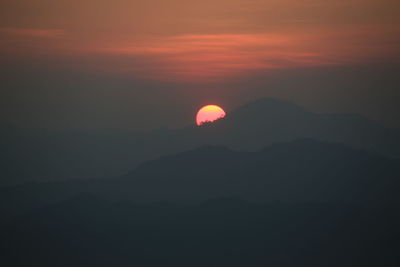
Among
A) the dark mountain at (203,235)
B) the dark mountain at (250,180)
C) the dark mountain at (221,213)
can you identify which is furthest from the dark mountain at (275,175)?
the dark mountain at (203,235)

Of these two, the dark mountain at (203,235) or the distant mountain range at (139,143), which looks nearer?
the dark mountain at (203,235)

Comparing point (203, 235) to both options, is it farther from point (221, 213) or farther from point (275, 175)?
point (275, 175)

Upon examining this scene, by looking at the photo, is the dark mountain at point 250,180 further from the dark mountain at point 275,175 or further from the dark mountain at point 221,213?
the dark mountain at point 221,213

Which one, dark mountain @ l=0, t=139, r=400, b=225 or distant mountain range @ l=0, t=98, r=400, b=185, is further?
distant mountain range @ l=0, t=98, r=400, b=185

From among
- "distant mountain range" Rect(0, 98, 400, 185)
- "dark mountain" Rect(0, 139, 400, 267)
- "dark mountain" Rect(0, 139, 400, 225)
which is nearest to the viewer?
"dark mountain" Rect(0, 139, 400, 267)

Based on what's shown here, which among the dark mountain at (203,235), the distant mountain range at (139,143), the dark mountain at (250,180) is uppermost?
the distant mountain range at (139,143)

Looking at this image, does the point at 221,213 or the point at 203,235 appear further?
the point at 221,213

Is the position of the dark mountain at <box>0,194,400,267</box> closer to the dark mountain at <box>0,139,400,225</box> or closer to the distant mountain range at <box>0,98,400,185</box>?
the dark mountain at <box>0,139,400,225</box>

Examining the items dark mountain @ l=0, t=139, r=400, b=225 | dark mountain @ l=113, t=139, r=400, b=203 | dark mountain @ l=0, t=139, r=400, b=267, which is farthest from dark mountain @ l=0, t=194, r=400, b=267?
dark mountain @ l=113, t=139, r=400, b=203

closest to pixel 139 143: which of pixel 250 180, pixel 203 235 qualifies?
pixel 250 180
